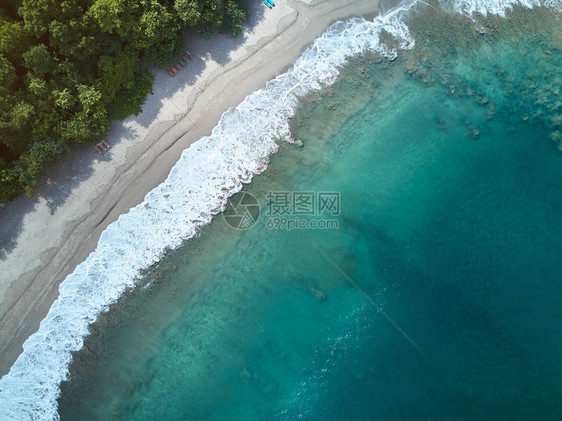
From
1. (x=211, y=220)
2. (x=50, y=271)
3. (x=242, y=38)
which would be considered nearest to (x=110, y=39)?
(x=242, y=38)

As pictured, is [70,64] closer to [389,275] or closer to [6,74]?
[6,74]

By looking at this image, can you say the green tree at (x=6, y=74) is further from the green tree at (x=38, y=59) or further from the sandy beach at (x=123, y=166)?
the sandy beach at (x=123, y=166)

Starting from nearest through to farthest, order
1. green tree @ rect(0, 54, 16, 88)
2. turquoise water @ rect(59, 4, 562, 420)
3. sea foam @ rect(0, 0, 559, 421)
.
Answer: green tree @ rect(0, 54, 16, 88)
sea foam @ rect(0, 0, 559, 421)
turquoise water @ rect(59, 4, 562, 420)

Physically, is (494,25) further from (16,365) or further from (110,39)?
(16,365)

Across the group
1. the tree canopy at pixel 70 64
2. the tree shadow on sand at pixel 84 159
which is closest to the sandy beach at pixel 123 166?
the tree shadow on sand at pixel 84 159

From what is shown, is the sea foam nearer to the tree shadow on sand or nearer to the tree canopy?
the tree shadow on sand

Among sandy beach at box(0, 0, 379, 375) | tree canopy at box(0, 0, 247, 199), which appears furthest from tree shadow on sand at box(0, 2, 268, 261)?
tree canopy at box(0, 0, 247, 199)

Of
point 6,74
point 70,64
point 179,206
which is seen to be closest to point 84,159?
point 70,64
